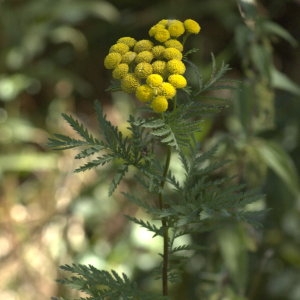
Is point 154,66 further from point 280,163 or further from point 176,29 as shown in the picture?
point 280,163

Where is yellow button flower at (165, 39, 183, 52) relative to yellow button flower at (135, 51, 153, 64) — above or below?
above

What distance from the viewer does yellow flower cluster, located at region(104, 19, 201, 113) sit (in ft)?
2.58

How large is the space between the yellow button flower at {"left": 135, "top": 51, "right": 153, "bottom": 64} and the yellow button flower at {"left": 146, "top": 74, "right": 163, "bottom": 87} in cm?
4

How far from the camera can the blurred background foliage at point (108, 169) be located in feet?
5.10

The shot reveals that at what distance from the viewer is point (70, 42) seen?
114 inches

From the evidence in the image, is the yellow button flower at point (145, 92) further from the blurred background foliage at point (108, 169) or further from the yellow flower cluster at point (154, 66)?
the blurred background foliage at point (108, 169)

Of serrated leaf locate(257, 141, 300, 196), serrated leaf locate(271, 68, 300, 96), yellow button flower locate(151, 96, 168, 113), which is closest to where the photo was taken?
yellow button flower locate(151, 96, 168, 113)

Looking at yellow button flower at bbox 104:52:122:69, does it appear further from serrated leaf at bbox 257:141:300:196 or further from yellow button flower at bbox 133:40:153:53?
serrated leaf at bbox 257:141:300:196

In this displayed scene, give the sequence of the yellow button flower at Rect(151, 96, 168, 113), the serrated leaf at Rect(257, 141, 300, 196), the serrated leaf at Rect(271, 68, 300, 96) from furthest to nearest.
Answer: the serrated leaf at Rect(271, 68, 300, 96) → the serrated leaf at Rect(257, 141, 300, 196) → the yellow button flower at Rect(151, 96, 168, 113)

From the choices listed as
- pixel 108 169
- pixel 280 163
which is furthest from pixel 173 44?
pixel 108 169

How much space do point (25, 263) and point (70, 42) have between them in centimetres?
108

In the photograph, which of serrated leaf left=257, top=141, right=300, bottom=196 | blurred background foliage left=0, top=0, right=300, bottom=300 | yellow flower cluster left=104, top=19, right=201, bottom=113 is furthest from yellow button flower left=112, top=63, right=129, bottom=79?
serrated leaf left=257, top=141, right=300, bottom=196

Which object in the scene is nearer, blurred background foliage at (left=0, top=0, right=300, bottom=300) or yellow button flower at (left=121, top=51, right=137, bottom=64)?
yellow button flower at (left=121, top=51, right=137, bottom=64)

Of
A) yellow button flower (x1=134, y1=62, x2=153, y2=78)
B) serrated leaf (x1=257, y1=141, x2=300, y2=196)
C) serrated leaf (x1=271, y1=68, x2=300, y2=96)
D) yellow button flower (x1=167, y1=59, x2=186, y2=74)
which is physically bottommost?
serrated leaf (x1=257, y1=141, x2=300, y2=196)
